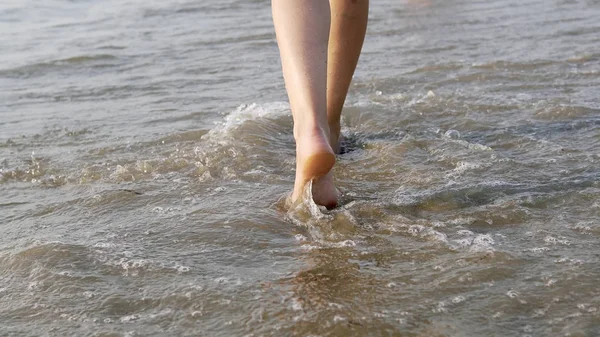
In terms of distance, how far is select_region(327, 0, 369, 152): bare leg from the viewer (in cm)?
275

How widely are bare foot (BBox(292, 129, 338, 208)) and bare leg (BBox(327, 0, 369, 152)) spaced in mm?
642

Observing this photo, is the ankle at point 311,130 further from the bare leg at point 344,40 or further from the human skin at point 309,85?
the bare leg at point 344,40

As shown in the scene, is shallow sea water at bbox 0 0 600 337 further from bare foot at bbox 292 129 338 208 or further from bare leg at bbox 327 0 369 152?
bare leg at bbox 327 0 369 152

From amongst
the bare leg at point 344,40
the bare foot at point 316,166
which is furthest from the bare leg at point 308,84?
the bare leg at point 344,40

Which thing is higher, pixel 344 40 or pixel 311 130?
pixel 344 40

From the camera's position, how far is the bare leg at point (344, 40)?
9.01ft

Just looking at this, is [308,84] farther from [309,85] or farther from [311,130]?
[311,130]

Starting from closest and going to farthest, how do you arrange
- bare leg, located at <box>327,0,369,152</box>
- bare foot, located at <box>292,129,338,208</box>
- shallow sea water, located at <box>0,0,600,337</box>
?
shallow sea water, located at <box>0,0,600,337</box> < bare foot, located at <box>292,129,338,208</box> < bare leg, located at <box>327,0,369,152</box>

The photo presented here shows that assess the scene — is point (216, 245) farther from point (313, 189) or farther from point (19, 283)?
point (19, 283)

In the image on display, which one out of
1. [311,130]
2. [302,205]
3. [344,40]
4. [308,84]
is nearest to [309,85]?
[308,84]

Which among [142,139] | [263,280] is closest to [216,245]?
[263,280]

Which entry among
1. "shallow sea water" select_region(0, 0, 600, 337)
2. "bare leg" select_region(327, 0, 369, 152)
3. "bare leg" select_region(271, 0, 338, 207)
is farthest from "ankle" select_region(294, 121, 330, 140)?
"bare leg" select_region(327, 0, 369, 152)

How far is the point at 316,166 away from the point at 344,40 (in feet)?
2.57

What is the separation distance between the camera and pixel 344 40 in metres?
2.77
